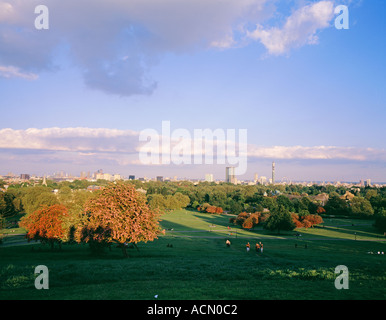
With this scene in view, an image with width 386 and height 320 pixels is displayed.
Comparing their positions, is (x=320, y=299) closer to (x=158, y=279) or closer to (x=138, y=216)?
(x=158, y=279)

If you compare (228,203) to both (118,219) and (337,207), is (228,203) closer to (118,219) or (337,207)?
(337,207)

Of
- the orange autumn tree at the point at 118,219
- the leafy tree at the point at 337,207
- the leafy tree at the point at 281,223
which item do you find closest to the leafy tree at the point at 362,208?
the leafy tree at the point at 337,207

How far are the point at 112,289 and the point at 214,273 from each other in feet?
27.0

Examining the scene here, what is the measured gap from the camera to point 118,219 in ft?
92.7

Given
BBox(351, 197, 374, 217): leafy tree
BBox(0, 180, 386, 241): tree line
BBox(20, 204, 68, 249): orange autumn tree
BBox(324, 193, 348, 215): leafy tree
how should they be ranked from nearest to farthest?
BBox(20, 204, 68, 249): orange autumn tree < BBox(0, 180, 386, 241): tree line < BBox(351, 197, 374, 217): leafy tree < BBox(324, 193, 348, 215): leafy tree

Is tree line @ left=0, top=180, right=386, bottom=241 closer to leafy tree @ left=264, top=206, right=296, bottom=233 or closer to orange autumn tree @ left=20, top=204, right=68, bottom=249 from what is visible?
leafy tree @ left=264, top=206, right=296, bottom=233

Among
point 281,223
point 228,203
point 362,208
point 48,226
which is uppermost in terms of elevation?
point 48,226

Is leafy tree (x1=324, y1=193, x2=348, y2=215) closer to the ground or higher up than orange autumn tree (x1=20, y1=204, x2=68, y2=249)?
closer to the ground

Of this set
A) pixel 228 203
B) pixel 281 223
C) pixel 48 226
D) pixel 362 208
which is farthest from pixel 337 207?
pixel 48 226

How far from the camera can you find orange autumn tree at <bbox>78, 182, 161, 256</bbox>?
28000mm

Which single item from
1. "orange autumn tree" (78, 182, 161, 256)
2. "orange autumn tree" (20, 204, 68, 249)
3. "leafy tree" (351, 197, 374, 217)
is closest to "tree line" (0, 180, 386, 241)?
"leafy tree" (351, 197, 374, 217)

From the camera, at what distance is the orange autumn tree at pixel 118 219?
91.9 ft
